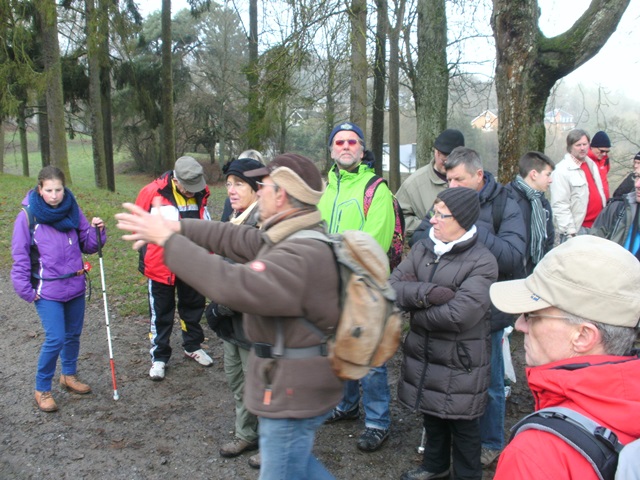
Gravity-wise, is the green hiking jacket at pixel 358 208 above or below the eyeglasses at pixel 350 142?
below

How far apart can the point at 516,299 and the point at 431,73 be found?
23.6 ft

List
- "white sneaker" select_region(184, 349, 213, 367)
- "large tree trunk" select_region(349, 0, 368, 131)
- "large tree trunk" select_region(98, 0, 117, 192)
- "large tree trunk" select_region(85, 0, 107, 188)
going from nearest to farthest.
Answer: "white sneaker" select_region(184, 349, 213, 367), "large tree trunk" select_region(349, 0, 368, 131), "large tree trunk" select_region(85, 0, 107, 188), "large tree trunk" select_region(98, 0, 117, 192)

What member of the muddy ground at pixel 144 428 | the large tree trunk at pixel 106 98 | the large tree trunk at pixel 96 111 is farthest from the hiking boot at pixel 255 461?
the large tree trunk at pixel 106 98

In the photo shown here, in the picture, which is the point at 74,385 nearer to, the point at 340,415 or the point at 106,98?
the point at 340,415

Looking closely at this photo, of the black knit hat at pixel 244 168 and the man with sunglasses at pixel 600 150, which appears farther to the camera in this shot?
the man with sunglasses at pixel 600 150

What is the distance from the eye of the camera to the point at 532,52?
6004mm

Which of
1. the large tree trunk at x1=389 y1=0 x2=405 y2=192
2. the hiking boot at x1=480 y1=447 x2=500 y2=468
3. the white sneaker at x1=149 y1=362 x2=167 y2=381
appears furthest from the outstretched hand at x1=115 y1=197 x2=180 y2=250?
the large tree trunk at x1=389 y1=0 x2=405 y2=192

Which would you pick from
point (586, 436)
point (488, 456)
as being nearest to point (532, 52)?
point (488, 456)

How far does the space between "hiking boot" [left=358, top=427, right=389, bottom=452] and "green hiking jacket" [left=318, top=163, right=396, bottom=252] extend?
1.37m

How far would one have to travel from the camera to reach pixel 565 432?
51.4 inches

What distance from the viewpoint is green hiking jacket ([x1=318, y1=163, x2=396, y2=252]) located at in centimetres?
406

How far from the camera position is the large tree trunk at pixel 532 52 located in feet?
19.6

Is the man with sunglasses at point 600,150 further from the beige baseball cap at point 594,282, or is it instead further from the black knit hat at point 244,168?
the beige baseball cap at point 594,282

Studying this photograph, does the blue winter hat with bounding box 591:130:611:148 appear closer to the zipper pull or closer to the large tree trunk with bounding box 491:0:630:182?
the large tree trunk with bounding box 491:0:630:182
